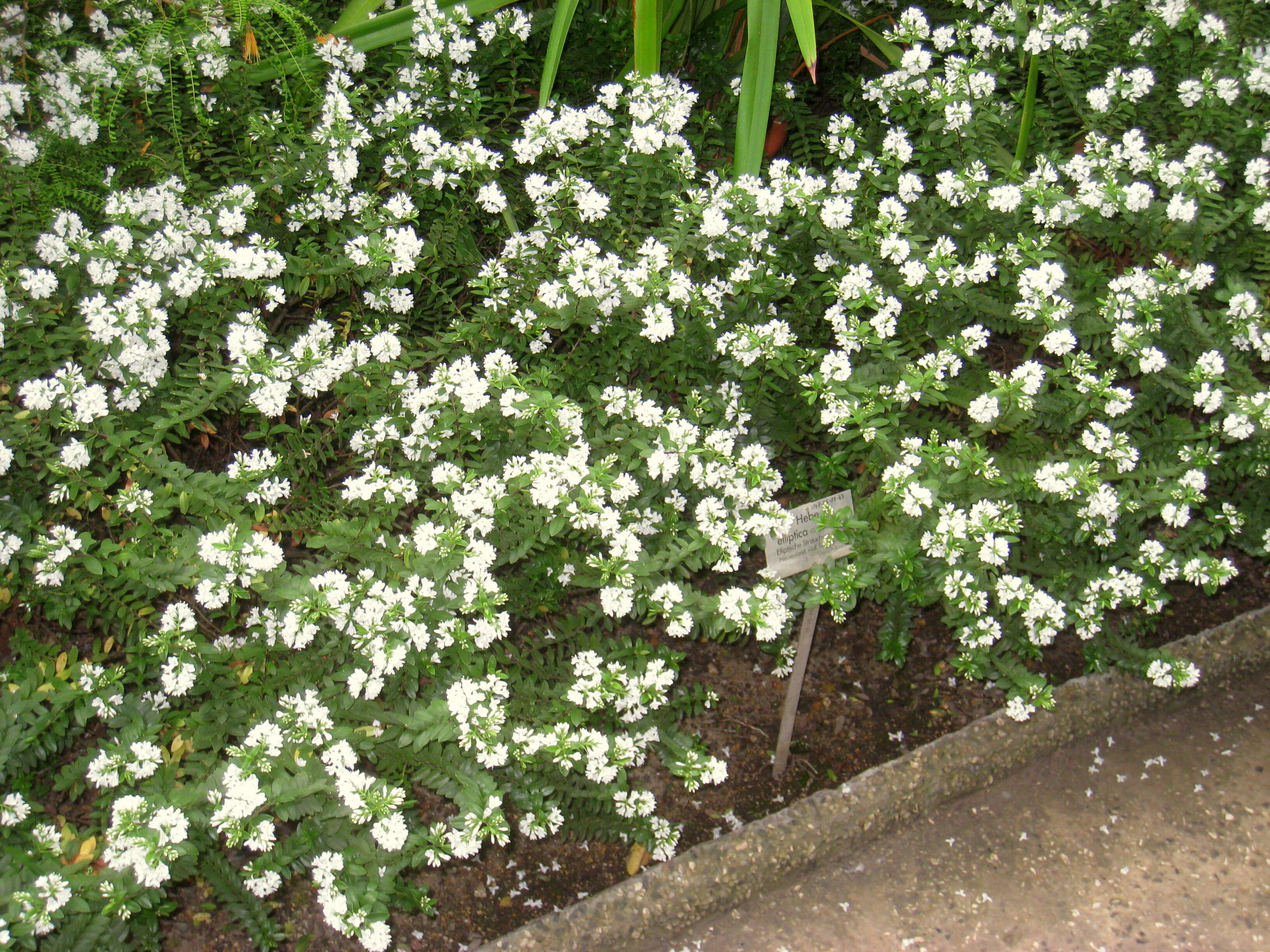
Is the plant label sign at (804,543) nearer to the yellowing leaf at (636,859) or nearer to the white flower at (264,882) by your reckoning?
the yellowing leaf at (636,859)

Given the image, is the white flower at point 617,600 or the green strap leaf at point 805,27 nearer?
the white flower at point 617,600

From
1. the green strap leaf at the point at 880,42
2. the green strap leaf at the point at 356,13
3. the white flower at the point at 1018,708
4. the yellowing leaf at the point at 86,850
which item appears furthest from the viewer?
the green strap leaf at the point at 880,42

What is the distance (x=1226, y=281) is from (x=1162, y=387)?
1.10 feet

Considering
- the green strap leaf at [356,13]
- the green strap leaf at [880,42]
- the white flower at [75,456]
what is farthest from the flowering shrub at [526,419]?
the green strap leaf at [880,42]

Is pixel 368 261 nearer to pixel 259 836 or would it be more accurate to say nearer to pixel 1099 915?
pixel 259 836

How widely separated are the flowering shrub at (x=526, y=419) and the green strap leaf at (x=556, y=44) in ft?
0.53

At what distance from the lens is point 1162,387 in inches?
104

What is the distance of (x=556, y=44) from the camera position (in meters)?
2.76

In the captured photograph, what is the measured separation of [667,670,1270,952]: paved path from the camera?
235 cm

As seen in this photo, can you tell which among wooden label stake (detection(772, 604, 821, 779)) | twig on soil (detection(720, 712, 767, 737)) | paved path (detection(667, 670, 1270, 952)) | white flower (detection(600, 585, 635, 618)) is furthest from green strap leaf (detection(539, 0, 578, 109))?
paved path (detection(667, 670, 1270, 952))

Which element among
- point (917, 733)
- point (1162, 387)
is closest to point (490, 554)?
point (917, 733)

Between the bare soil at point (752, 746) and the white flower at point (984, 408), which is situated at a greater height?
the white flower at point (984, 408)

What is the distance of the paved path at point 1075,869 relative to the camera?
7.70ft

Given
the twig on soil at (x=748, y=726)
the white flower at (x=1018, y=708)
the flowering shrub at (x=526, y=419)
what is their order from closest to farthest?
the flowering shrub at (x=526, y=419)
the white flower at (x=1018, y=708)
the twig on soil at (x=748, y=726)
